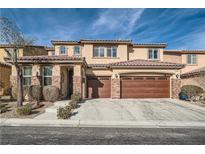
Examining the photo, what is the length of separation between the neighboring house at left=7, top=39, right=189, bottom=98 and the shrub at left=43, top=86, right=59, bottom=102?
38.3 inches

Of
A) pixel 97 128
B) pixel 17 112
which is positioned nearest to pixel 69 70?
pixel 17 112

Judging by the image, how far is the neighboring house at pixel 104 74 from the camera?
18.1 meters

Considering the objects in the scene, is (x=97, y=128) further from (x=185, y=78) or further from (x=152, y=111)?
(x=185, y=78)

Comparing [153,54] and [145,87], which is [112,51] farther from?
[145,87]

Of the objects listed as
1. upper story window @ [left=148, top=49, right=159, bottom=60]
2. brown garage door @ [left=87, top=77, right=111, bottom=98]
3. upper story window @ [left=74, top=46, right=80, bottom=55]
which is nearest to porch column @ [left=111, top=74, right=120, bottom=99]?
brown garage door @ [left=87, top=77, right=111, bottom=98]

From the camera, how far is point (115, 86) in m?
20.4

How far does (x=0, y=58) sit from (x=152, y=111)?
74.1ft

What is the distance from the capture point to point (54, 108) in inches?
541

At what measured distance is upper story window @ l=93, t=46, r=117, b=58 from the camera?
2427 centimetres

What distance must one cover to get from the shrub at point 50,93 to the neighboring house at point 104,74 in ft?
3.19

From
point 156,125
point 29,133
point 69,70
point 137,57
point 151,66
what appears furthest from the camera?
point 137,57

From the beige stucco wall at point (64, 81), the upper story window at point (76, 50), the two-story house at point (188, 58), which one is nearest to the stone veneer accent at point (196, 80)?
the two-story house at point (188, 58)

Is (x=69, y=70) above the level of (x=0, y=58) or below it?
below

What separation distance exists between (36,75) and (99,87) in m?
6.87
